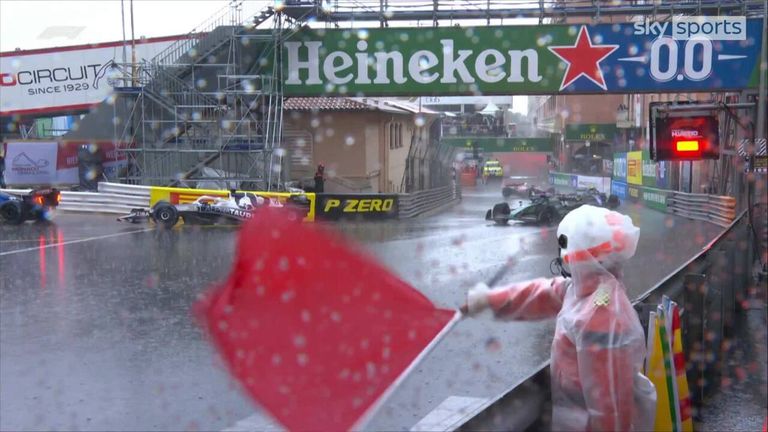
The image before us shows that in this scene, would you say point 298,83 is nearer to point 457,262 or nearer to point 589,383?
point 457,262

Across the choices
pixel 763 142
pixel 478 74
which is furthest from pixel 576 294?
pixel 478 74

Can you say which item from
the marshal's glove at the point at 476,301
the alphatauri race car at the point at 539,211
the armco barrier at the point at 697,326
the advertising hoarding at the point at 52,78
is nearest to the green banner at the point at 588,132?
the alphatauri race car at the point at 539,211

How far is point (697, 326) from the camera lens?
6406 mm

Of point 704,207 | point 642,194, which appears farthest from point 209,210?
point 642,194

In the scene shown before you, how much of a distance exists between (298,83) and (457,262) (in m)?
14.1

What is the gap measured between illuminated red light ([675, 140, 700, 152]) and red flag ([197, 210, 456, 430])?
9.62m

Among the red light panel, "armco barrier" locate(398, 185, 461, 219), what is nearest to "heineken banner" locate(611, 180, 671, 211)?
"armco barrier" locate(398, 185, 461, 219)

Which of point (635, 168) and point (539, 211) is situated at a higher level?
point (635, 168)

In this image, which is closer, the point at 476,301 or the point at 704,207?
the point at 476,301

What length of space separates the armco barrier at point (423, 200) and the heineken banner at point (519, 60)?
3.66 m

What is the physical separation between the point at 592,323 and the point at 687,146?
9.38 meters

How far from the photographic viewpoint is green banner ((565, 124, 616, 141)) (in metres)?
47.7

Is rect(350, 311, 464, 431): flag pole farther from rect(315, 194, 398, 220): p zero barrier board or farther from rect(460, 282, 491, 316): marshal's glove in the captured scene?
rect(315, 194, 398, 220): p zero barrier board

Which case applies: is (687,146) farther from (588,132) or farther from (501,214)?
(588,132)
